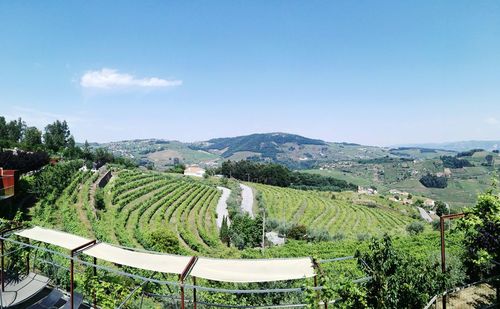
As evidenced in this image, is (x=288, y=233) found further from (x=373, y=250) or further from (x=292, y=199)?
(x=373, y=250)

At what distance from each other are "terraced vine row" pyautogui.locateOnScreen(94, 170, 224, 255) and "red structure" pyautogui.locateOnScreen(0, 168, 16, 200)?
7.26 meters

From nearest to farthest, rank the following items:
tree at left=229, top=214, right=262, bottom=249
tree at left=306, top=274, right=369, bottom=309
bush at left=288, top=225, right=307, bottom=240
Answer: tree at left=306, top=274, right=369, bottom=309, tree at left=229, top=214, right=262, bottom=249, bush at left=288, top=225, right=307, bottom=240

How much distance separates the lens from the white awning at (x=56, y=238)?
6.95m

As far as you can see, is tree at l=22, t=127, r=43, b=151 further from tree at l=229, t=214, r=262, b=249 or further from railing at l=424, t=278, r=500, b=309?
railing at l=424, t=278, r=500, b=309

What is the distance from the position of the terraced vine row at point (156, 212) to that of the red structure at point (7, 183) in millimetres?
7256

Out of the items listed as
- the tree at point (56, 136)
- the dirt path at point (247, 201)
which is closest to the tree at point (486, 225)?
the dirt path at point (247, 201)

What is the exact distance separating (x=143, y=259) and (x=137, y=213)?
3017 centimetres

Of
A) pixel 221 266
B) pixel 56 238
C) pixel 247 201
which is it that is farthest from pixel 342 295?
pixel 247 201

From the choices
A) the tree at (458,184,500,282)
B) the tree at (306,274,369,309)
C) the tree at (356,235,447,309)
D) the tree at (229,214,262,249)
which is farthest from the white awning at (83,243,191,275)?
the tree at (229,214,262,249)

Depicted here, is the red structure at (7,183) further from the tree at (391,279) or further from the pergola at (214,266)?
the tree at (391,279)

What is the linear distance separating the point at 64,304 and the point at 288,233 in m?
33.3

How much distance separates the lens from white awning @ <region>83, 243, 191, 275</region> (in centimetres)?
577

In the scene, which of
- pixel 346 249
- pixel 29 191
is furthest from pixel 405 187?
pixel 29 191

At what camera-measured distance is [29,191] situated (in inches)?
1173
